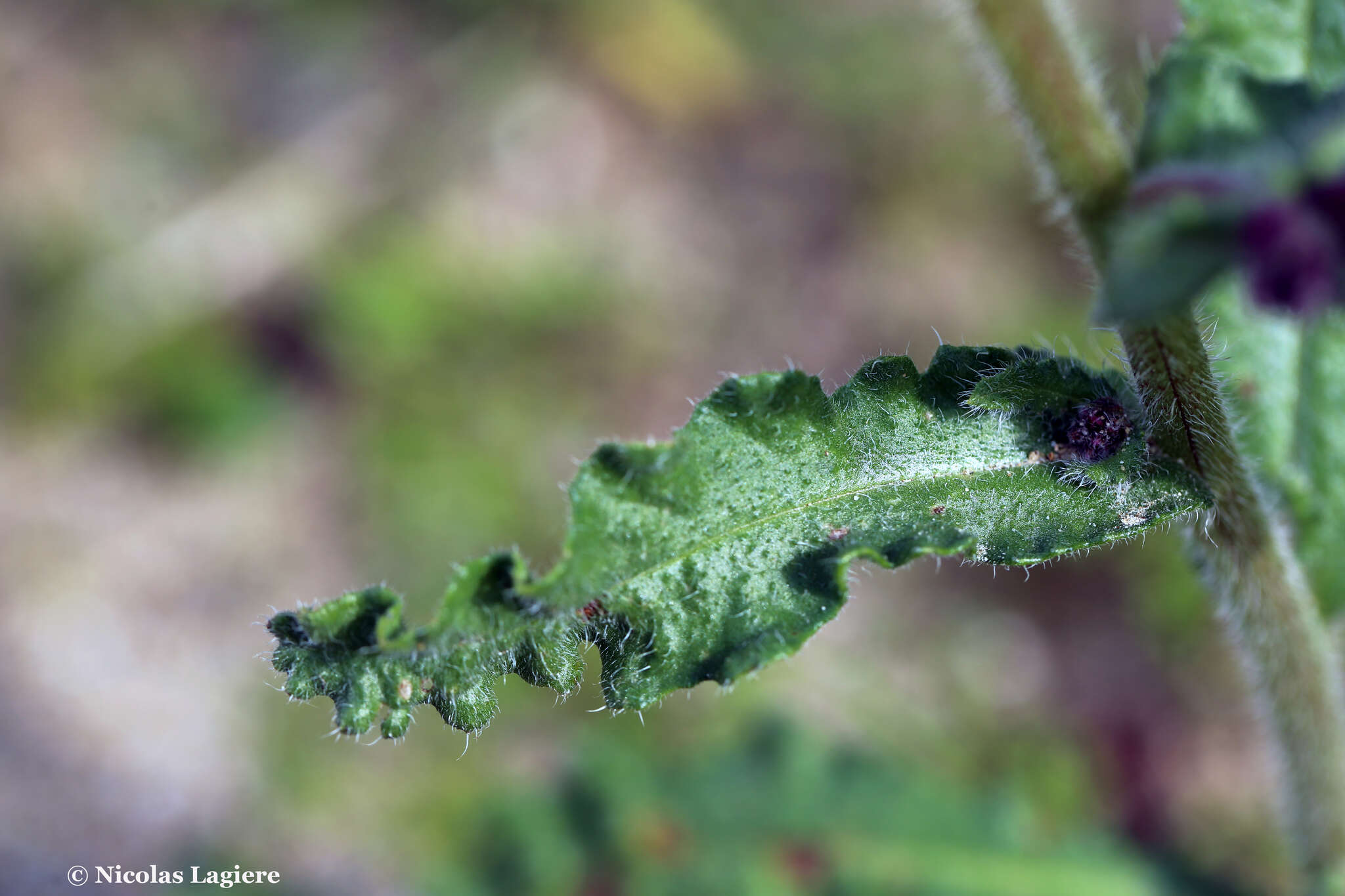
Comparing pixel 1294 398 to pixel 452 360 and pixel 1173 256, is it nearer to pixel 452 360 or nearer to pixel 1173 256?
pixel 1173 256

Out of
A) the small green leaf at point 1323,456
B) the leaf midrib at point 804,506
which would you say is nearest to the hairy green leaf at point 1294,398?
the small green leaf at point 1323,456

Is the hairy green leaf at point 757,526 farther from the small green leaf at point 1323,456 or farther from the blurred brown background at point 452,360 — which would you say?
the blurred brown background at point 452,360

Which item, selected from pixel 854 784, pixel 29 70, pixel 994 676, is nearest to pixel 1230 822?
pixel 994 676

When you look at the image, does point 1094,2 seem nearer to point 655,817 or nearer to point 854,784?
point 854,784

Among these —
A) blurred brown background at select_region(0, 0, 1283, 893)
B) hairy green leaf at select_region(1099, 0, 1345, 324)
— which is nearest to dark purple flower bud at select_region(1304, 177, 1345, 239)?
hairy green leaf at select_region(1099, 0, 1345, 324)

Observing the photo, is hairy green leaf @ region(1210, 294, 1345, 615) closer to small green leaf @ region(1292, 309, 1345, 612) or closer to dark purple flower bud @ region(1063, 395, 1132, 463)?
small green leaf @ region(1292, 309, 1345, 612)

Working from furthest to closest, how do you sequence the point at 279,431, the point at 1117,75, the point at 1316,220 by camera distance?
the point at 1117,75 → the point at 279,431 → the point at 1316,220

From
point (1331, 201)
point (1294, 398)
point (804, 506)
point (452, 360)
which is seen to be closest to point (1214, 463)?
point (804, 506)
